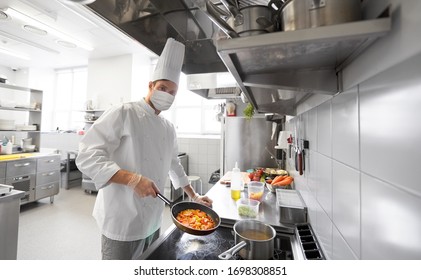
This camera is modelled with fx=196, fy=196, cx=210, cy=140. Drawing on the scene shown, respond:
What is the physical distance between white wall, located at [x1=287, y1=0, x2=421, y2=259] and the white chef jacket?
0.92 metres

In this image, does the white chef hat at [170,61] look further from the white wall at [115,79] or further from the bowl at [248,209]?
the white wall at [115,79]

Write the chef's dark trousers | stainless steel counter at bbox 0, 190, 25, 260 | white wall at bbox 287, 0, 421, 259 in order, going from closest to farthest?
white wall at bbox 287, 0, 421, 259 → the chef's dark trousers → stainless steel counter at bbox 0, 190, 25, 260

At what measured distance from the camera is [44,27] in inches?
126

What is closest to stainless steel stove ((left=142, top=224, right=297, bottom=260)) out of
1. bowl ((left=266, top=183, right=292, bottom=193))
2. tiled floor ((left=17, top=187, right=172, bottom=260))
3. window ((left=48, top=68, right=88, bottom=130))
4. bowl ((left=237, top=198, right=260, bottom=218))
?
bowl ((left=237, top=198, right=260, bottom=218))

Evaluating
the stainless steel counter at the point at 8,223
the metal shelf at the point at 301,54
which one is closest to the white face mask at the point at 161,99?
the metal shelf at the point at 301,54

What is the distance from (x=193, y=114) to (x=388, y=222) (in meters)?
4.29

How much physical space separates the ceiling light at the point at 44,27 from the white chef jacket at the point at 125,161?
323 cm

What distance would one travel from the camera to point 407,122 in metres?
0.35

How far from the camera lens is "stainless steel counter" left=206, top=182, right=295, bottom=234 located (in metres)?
1.05

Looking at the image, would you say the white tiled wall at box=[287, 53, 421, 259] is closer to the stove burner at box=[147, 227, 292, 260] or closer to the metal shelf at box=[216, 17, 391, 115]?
the metal shelf at box=[216, 17, 391, 115]

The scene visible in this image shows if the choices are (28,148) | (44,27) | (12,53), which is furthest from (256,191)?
(12,53)

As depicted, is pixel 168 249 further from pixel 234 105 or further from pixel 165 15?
pixel 234 105

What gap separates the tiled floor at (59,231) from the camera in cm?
206

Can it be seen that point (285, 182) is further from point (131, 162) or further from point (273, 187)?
point (131, 162)
